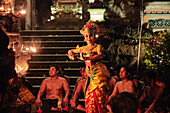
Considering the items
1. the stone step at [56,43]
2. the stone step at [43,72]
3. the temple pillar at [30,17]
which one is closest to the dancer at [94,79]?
the stone step at [43,72]

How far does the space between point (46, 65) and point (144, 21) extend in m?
5.45

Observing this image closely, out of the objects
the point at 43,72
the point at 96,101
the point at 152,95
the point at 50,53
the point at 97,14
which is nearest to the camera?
the point at 96,101

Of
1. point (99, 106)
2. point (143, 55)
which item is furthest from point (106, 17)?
point (99, 106)

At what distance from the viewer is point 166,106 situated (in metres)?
5.64

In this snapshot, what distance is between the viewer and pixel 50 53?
1008cm

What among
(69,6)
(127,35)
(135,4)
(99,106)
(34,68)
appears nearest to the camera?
(99,106)

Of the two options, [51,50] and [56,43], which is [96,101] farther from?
[56,43]

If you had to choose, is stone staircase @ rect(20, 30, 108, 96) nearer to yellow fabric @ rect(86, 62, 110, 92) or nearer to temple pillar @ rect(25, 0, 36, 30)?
temple pillar @ rect(25, 0, 36, 30)

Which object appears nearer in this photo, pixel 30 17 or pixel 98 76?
pixel 98 76

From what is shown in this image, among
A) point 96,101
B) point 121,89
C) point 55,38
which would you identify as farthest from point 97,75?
point 55,38

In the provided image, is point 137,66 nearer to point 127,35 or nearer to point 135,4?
point 127,35

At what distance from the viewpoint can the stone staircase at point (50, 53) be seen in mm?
8930

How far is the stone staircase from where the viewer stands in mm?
8930

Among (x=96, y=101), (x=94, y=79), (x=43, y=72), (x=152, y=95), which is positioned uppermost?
(x=94, y=79)
